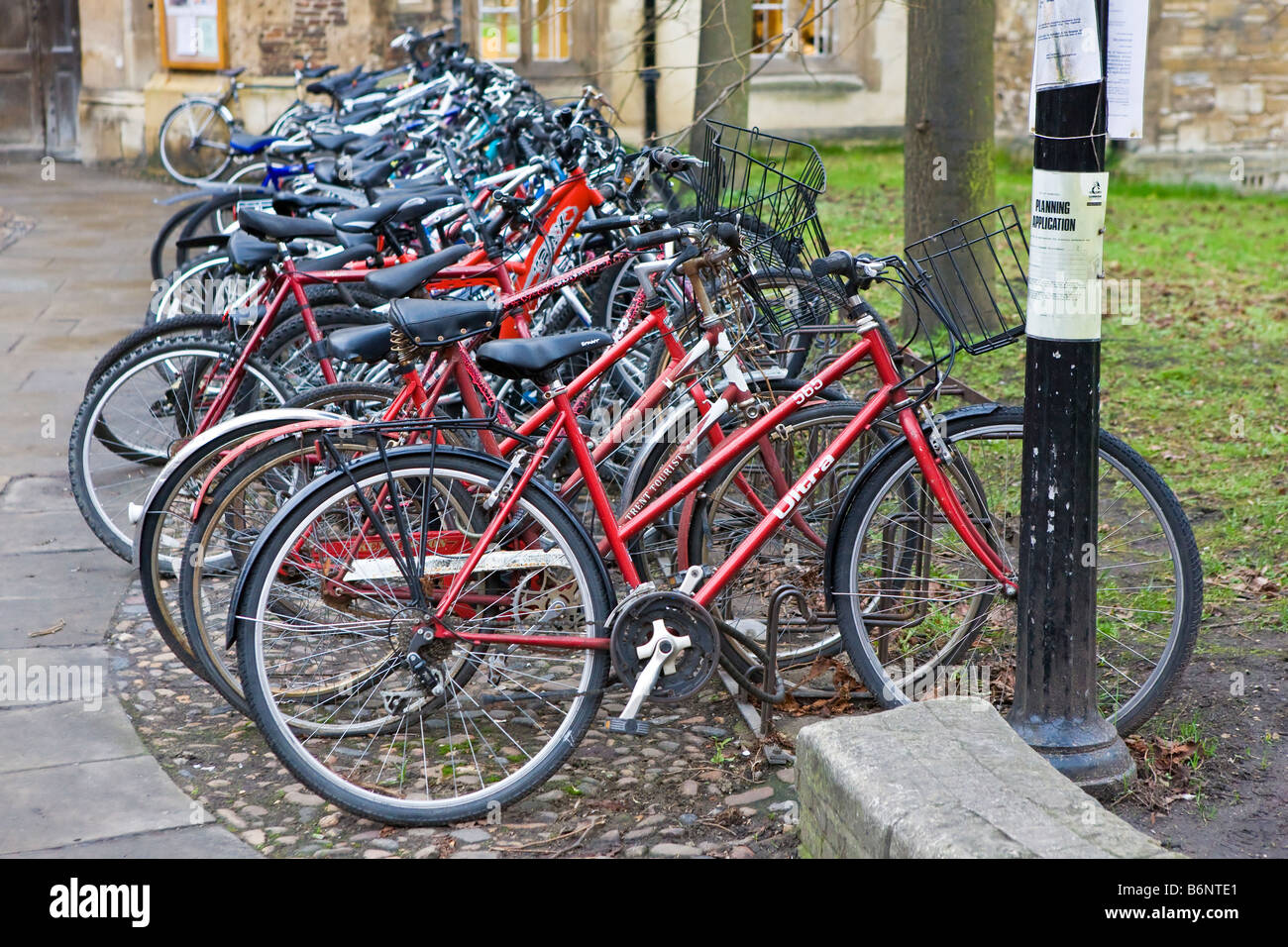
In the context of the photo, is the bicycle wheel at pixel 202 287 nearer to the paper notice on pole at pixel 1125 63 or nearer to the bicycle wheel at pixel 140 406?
the bicycle wheel at pixel 140 406

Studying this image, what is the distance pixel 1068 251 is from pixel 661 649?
1291 millimetres

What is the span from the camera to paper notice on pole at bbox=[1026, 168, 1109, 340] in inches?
123

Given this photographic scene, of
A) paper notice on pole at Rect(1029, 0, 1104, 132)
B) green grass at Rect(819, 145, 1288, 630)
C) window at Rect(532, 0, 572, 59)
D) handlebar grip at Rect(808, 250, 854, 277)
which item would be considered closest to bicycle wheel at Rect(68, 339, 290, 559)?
handlebar grip at Rect(808, 250, 854, 277)

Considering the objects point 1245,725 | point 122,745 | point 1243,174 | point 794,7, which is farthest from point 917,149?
point 794,7

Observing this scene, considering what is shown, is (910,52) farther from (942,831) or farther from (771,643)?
(942,831)

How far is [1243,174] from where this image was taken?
1428 cm

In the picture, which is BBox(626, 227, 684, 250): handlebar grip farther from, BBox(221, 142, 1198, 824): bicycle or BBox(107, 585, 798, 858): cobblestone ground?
BBox(107, 585, 798, 858): cobblestone ground

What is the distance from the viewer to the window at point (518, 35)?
1566 cm

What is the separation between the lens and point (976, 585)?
3861 millimetres

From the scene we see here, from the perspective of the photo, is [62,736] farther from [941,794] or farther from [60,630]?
[941,794]

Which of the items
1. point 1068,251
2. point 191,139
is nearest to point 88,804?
point 1068,251

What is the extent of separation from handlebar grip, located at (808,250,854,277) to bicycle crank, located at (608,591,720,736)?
851mm

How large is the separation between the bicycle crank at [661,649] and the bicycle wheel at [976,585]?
0.38 meters

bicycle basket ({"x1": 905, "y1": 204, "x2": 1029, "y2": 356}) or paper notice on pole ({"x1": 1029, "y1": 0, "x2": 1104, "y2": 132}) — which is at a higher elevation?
paper notice on pole ({"x1": 1029, "y1": 0, "x2": 1104, "y2": 132})
